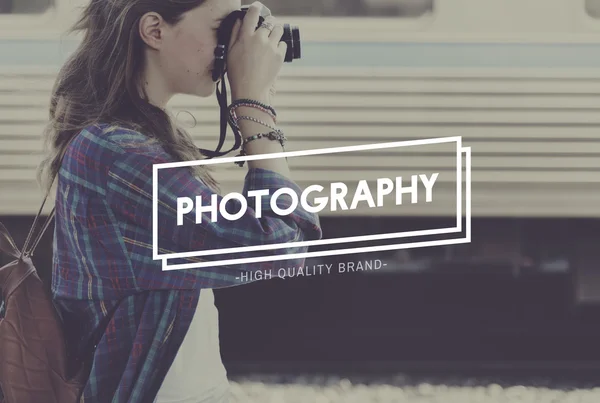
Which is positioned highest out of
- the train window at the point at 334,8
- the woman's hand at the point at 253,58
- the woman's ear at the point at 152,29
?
the train window at the point at 334,8

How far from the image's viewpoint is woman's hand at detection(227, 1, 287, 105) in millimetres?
1199

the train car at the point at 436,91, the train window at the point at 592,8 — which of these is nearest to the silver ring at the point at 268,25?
the train car at the point at 436,91

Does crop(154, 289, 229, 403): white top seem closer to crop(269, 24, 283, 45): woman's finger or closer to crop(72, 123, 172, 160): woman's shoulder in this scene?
crop(72, 123, 172, 160): woman's shoulder

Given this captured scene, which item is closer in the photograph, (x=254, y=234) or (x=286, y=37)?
(x=254, y=234)

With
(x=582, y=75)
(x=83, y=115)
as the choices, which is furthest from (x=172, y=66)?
(x=582, y=75)

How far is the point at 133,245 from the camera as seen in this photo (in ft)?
3.72

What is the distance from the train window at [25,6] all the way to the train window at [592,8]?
5.71 ft

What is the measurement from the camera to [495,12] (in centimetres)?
255

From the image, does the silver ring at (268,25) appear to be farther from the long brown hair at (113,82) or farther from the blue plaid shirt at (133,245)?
the blue plaid shirt at (133,245)

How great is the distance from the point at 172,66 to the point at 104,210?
0.28 metres

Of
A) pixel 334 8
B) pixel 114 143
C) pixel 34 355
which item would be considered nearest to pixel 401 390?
pixel 334 8

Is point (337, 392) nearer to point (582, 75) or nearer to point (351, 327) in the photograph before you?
point (351, 327)

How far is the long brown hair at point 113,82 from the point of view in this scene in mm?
1203

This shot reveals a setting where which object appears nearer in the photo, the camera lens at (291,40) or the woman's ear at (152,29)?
the woman's ear at (152,29)
